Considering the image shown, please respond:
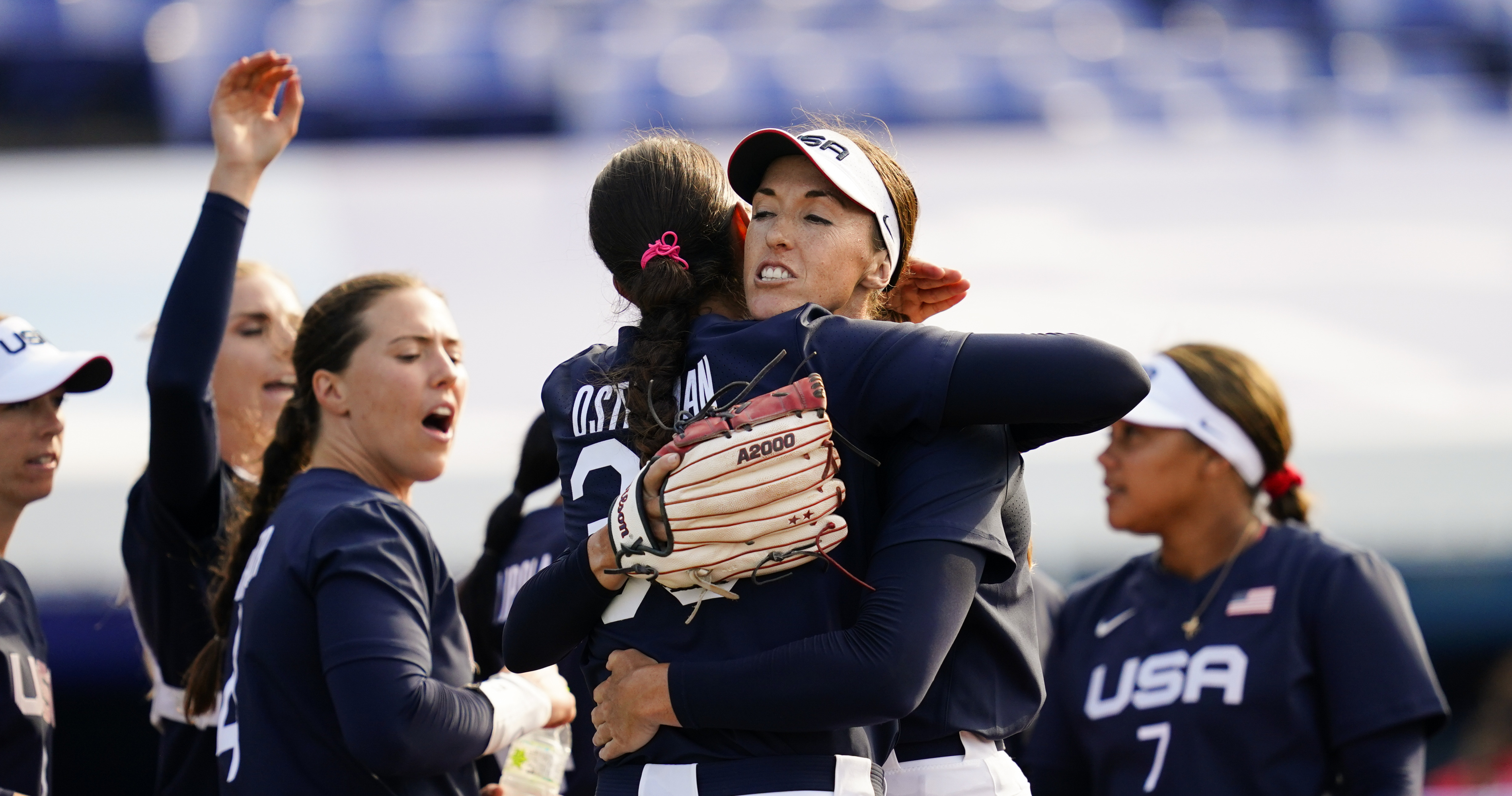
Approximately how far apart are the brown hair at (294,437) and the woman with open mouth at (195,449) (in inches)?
3.1

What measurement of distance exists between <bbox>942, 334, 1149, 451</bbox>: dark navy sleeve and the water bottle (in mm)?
1350

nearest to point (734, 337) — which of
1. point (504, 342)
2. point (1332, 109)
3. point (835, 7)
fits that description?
point (504, 342)

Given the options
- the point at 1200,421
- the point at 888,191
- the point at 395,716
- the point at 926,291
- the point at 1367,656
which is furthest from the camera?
the point at 1200,421

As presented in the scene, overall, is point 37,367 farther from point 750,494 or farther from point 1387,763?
point 1387,763

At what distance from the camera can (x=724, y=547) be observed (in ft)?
5.86

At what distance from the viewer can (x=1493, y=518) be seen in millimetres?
9773

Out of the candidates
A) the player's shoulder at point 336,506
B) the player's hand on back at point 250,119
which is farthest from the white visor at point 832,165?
the player's hand on back at point 250,119

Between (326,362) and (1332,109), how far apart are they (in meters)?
13.3

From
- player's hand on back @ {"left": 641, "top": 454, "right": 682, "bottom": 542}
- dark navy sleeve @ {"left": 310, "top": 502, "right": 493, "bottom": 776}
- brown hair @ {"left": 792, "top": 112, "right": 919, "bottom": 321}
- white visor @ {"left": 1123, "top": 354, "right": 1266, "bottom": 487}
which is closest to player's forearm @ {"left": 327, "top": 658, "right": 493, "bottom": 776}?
dark navy sleeve @ {"left": 310, "top": 502, "right": 493, "bottom": 776}

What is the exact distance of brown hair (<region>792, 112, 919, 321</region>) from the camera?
215 cm

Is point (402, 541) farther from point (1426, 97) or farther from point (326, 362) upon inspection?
point (1426, 97)

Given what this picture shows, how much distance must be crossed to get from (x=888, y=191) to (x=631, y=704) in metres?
0.90

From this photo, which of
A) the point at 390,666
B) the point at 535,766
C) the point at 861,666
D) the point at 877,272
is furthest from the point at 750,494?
the point at 535,766

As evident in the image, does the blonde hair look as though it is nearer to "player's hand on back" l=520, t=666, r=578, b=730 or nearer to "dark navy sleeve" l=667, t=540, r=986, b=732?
"player's hand on back" l=520, t=666, r=578, b=730
